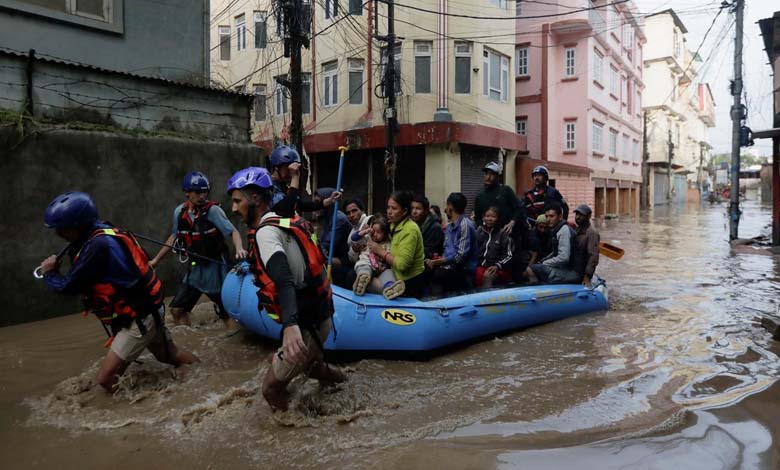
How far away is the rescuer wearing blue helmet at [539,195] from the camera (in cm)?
766

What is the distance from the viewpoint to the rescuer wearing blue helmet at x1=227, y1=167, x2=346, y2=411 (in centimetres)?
305

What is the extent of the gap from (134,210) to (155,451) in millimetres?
5253

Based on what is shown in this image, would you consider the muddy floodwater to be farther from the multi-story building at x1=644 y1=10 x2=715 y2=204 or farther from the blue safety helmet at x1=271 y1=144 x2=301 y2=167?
the multi-story building at x1=644 y1=10 x2=715 y2=204

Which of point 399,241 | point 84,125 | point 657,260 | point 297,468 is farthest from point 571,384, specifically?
point 657,260

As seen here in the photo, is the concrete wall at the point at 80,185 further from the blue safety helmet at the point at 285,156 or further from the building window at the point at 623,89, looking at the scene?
the building window at the point at 623,89

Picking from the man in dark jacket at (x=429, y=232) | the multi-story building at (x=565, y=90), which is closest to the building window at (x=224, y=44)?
the multi-story building at (x=565, y=90)

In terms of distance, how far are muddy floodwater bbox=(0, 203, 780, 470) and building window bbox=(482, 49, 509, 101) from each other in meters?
13.7

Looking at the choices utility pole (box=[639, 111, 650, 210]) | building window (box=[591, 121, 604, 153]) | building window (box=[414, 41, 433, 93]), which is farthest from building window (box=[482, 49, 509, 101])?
utility pole (box=[639, 111, 650, 210])

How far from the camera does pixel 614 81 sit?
91.6 ft

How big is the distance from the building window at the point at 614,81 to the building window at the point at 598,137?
2.73m

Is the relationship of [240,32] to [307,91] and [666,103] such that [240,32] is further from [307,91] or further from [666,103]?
[666,103]

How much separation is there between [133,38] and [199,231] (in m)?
5.48

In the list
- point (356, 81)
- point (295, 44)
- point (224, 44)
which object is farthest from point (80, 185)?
point (224, 44)

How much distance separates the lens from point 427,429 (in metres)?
3.62
